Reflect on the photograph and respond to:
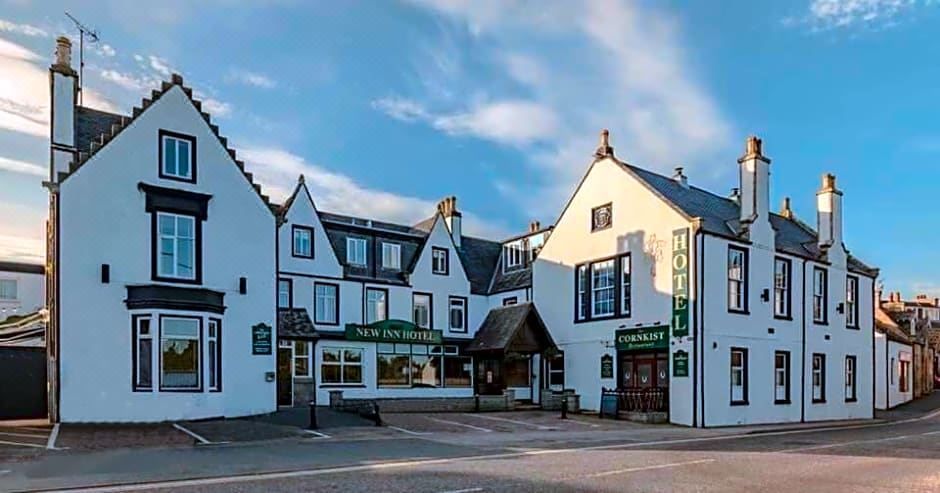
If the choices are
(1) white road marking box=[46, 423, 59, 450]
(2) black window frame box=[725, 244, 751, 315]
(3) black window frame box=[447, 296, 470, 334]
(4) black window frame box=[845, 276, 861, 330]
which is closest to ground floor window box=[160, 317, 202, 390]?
(1) white road marking box=[46, 423, 59, 450]

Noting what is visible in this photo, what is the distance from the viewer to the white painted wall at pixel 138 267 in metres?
21.7

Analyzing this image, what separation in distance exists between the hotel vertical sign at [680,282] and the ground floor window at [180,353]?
16.0m

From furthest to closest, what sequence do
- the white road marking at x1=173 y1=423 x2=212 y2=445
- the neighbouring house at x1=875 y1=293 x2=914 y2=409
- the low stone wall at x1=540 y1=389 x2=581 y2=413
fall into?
the neighbouring house at x1=875 y1=293 x2=914 y2=409 < the low stone wall at x1=540 y1=389 x2=581 y2=413 < the white road marking at x1=173 y1=423 x2=212 y2=445

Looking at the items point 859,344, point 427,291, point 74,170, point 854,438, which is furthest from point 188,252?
point 859,344

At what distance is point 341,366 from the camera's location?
32.3 meters

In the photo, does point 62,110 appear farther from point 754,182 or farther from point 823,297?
point 823,297

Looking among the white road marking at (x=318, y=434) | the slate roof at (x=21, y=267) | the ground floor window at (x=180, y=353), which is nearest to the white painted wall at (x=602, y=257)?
the white road marking at (x=318, y=434)

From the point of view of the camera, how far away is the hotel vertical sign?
26.8 m

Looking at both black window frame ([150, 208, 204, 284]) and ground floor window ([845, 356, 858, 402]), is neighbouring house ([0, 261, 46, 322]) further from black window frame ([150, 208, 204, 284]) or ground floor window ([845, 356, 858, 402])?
ground floor window ([845, 356, 858, 402])

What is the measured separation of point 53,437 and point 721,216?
943 inches

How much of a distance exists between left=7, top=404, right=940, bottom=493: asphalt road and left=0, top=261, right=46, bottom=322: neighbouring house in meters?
34.4

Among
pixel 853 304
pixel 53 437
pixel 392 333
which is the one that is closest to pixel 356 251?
pixel 392 333

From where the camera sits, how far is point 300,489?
1077 cm

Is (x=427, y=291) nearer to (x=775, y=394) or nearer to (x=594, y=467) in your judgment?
(x=775, y=394)
